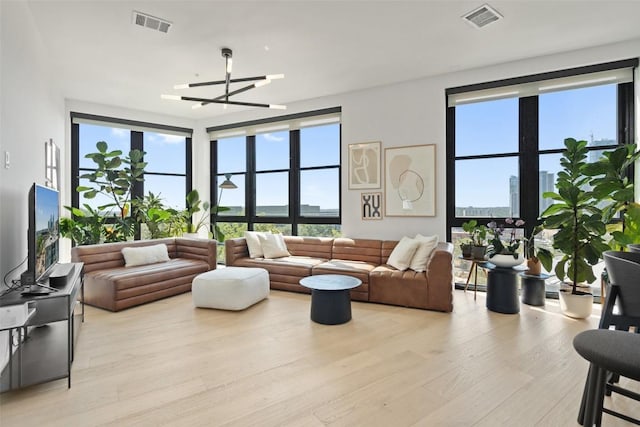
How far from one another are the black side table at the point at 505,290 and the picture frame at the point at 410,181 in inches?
50.2

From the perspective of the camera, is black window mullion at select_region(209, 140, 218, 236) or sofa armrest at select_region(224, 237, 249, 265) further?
black window mullion at select_region(209, 140, 218, 236)

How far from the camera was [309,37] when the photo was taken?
3.56 m

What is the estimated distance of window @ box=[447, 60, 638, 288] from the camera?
3.87 m

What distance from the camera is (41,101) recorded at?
12.1 feet

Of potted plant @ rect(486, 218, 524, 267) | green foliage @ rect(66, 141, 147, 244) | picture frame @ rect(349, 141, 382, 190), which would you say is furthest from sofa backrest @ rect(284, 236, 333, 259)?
green foliage @ rect(66, 141, 147, 244)

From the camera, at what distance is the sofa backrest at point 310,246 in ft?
16.9

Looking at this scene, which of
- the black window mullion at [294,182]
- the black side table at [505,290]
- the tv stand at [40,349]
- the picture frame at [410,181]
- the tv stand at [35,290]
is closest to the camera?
the tv stand at [40,349]

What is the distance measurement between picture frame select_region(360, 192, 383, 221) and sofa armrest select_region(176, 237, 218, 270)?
7.86ft

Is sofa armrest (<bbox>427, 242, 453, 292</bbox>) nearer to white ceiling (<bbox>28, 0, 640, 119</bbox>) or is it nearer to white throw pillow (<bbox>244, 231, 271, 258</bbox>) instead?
white ceiling (<bbox>28, 0, 640, 119</bbox>)

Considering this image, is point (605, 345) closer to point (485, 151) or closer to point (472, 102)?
point (485, 151)

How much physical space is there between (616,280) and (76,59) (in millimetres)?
5696

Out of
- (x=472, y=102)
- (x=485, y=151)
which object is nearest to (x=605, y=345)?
(x=485, y=151)

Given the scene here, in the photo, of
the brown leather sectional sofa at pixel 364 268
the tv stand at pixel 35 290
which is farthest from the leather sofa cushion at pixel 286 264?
the tv stand at pixel 35 290

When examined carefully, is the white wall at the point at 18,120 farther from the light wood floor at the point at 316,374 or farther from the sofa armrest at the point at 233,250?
the sofa armrest at the point at 233,250
